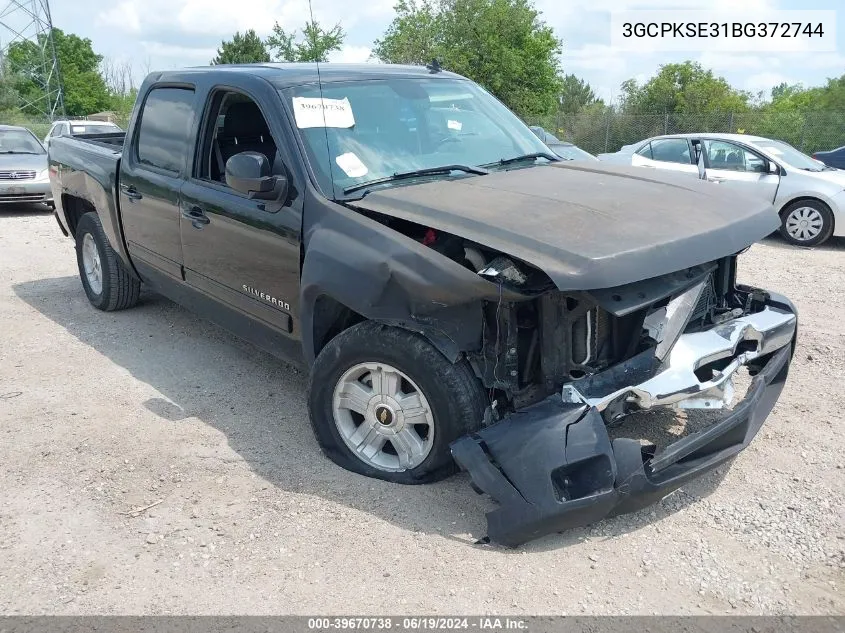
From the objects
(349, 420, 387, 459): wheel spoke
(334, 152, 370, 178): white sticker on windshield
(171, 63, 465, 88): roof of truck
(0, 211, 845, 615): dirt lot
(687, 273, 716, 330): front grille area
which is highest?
(171, 63, 465, 88): roof of truck

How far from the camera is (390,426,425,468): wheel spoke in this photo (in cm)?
354

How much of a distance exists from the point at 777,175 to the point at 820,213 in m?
0.79

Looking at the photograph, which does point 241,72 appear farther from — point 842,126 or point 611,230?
point 842,126

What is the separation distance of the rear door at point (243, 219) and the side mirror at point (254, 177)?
0.19 ft

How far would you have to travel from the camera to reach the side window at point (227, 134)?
4.57 meters

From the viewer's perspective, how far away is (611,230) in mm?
3170

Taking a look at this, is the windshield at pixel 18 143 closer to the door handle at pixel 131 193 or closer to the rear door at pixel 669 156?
the door handle at pixel 131 193

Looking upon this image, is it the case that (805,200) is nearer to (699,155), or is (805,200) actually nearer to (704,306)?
(699,155)

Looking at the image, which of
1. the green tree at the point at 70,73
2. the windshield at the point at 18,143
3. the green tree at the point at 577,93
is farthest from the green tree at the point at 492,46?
the green tree at the point at 577,93

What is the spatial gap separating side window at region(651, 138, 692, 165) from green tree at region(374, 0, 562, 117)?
78.4 feet

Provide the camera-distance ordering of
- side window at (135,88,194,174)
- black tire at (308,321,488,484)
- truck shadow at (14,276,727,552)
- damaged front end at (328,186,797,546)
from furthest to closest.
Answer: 1. side window at (135,88,194,174)
2. truck shadow at (14,276,727,552)
3. black tire at (308,321,488,484)
4. damaged front end at (328,186,797,546)

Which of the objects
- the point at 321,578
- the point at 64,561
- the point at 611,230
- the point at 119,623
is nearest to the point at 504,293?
the point at 611,230

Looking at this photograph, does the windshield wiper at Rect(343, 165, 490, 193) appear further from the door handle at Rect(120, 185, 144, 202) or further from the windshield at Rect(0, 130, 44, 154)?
the windshield at Rect(0, 130, 44, 154)

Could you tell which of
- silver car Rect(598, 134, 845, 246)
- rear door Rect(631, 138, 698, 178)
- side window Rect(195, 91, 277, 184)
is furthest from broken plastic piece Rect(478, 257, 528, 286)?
rear door Rect(631, 138, 698, 178)
